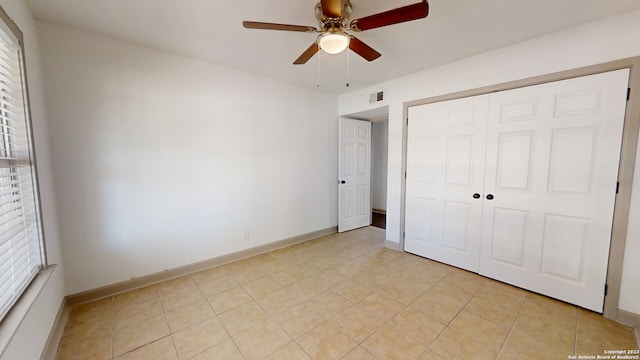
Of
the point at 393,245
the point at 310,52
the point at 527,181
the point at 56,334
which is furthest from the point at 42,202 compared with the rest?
the point at 527,181

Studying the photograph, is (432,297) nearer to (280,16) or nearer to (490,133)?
(490,133)

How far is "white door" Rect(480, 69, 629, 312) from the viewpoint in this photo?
1.99m

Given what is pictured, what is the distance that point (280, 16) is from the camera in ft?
6.33

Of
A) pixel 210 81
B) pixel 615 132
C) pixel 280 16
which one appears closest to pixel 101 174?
pixel 210 81

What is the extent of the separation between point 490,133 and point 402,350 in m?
2.33

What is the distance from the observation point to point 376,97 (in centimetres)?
359

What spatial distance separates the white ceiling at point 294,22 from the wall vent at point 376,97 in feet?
2.30

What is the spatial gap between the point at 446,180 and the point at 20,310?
3721 mm

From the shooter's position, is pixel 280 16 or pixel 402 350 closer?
pixel 402 350

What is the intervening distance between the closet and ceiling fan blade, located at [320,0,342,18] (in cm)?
202

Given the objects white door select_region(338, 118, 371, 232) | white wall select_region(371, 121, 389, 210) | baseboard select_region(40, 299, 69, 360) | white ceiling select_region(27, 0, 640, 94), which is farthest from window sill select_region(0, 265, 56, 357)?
white wall select_region(371, 121, 389, 210)

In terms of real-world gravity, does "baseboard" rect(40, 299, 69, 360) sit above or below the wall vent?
below

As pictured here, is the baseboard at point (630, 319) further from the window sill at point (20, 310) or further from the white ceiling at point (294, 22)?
the window sill at point (20, 310)

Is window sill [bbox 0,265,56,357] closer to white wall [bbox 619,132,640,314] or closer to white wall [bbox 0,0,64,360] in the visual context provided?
white wall [bbox 0,0,64,360]
